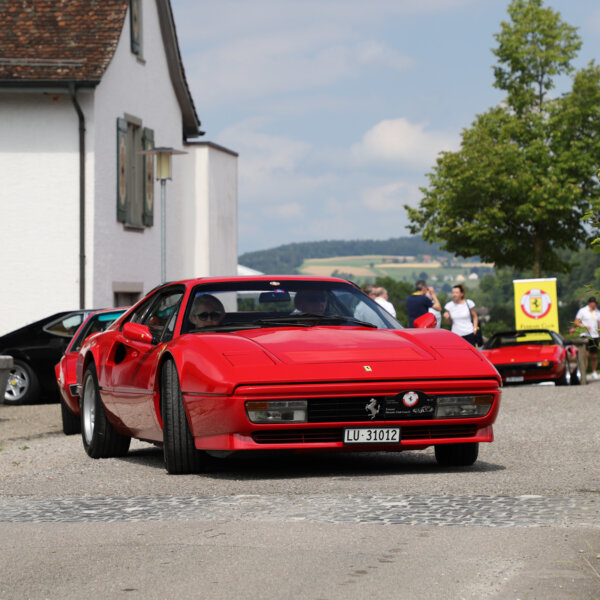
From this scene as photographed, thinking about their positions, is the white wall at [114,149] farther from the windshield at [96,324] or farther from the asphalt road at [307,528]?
the asphalt road at [307,528]

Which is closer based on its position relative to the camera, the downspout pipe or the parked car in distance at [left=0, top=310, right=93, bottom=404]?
the parked car in distance at [left=0, top=310, right=93, bottom=404]

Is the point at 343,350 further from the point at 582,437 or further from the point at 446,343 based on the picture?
the point at 582,437

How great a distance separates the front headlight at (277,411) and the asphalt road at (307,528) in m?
0.40

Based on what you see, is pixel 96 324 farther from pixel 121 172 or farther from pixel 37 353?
pixel 121 172

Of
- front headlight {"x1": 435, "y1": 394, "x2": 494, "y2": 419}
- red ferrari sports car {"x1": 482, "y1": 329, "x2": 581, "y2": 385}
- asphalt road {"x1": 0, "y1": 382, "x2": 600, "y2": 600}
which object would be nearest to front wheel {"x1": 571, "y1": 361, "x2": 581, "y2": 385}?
red ferrari sports car {"x1": 482, "y1": 329, "x2": 581, "y2": 385}

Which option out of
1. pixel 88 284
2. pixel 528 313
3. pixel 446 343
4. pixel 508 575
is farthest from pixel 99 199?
pixel 508 575

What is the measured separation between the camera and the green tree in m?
40.7

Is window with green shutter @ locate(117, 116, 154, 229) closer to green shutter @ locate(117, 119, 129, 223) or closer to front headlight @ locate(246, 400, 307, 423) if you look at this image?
green shutter @ locate(117, 119, 129, 223)

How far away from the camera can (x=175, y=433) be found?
27.7ft

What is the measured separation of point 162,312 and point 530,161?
33.1m

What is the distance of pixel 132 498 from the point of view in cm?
754

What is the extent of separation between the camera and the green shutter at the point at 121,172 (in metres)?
27.3

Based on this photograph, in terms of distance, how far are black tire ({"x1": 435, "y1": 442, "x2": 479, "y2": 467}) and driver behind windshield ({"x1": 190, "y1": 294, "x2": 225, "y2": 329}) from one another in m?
1.76

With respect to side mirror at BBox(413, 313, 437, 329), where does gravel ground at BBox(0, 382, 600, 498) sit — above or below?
below
